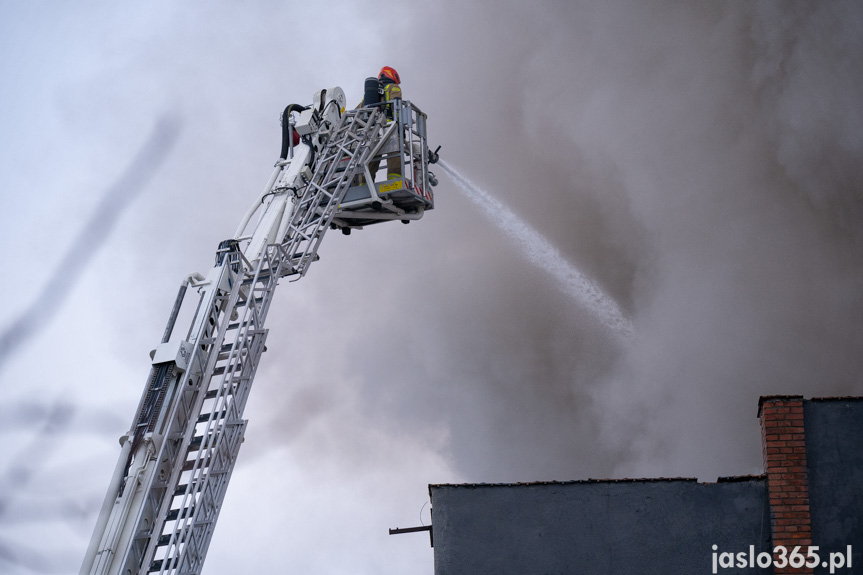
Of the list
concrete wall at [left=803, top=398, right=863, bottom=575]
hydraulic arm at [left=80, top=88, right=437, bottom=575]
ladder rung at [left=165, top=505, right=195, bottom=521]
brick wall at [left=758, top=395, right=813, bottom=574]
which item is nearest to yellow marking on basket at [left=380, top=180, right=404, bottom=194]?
hydraulic arm at [left=80, top=88, right=437, bottom=575]

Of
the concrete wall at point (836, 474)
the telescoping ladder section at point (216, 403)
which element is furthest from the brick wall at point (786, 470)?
the telescoping ladder section at point (216, 403)

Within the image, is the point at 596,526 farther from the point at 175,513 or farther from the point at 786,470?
the point at 175,513

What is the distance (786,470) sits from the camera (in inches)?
599

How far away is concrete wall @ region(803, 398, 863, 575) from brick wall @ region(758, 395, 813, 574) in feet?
0.40

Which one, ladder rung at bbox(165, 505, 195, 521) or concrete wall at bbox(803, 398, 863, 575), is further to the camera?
ladder rung at bbox(165, 505, 195, 521)

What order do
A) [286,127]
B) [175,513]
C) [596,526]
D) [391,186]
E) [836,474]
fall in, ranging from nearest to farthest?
[836,474], [596,526], [175,513], [391,186], [286,127]

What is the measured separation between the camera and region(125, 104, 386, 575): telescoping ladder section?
1745 centimetres

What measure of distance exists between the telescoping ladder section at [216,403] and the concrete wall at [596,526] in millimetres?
4095

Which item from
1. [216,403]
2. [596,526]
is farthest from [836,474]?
[216,403]

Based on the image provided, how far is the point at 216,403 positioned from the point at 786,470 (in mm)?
8506

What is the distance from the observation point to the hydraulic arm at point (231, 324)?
680 inches

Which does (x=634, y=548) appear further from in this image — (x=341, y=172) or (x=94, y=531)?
(x=341, y=172)

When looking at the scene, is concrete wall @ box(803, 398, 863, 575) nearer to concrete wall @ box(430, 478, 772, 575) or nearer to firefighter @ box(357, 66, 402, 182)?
concrete wall @ box(430, 478, 772, 575)

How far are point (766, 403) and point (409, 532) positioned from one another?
5.00m
